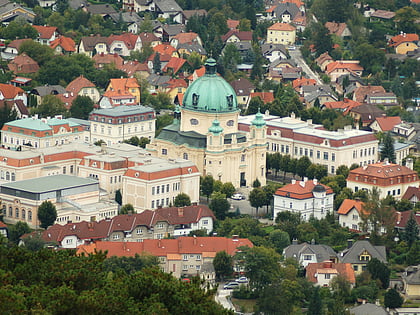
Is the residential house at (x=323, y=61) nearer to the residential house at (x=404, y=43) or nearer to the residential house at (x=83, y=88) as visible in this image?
the residential house at (x=404, y=43)

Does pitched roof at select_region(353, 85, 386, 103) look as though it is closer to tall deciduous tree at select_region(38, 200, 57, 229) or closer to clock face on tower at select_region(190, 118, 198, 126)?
clock face on tower at select_region(190, 118, 198, 126)

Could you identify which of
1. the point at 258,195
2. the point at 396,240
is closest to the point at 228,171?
the point at 258,195

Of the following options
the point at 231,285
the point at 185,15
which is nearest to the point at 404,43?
the point at 185,15

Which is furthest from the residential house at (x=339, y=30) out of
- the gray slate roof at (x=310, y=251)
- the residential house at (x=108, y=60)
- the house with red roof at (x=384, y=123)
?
the gray slate roof at (x=310, y=251)

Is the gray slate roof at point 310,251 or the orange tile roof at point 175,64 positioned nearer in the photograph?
the gray slate roof at point 310,251

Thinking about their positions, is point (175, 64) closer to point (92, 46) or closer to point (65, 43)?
point (92, 46)
